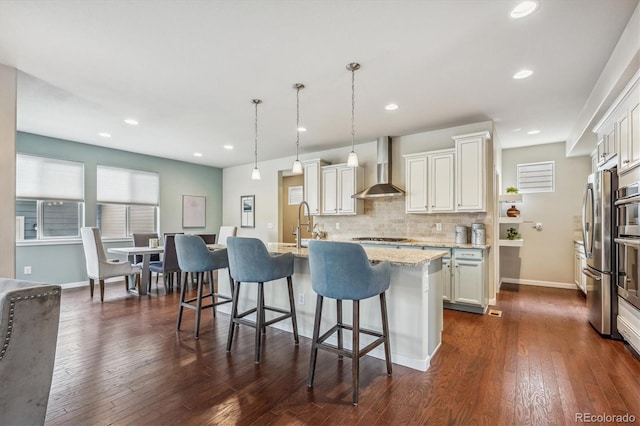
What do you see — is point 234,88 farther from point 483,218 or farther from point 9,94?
point 483,218

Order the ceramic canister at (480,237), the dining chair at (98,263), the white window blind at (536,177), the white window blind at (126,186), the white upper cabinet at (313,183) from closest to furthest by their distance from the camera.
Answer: the ceramic canister at (480,237), the dining chair at (98,263), the white window blind at (536,177), the white upper cabinet at (313,183), the white window blind at (126,186)

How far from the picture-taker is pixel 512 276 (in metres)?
5.84

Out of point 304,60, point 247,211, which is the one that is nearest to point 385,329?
point 304,60

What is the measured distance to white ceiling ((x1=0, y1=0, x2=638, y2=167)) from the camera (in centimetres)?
204

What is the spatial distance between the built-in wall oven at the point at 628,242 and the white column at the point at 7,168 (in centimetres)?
548

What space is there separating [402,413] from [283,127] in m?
3.90

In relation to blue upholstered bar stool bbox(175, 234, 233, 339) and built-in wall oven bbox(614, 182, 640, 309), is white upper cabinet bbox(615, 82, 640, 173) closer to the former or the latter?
built-in wall oven bbox(614, 182, 640, 309)

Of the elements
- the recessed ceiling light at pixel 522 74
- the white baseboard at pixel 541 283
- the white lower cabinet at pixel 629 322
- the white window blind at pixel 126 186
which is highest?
the recessed ceiling light at pixel 522 74

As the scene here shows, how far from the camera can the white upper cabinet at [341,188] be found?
533cm

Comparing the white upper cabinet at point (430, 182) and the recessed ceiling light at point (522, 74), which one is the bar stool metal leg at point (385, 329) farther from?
the white upper cabinet at point (430, 182)

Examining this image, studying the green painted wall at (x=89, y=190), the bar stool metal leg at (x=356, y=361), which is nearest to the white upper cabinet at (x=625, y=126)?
the bar stool metal leg at (x=356, y=361)

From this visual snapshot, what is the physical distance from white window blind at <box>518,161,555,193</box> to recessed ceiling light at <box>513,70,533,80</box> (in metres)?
3.40

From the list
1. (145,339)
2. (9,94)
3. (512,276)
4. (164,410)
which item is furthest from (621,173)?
(9,94)

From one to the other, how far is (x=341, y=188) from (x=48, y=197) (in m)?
4.99
